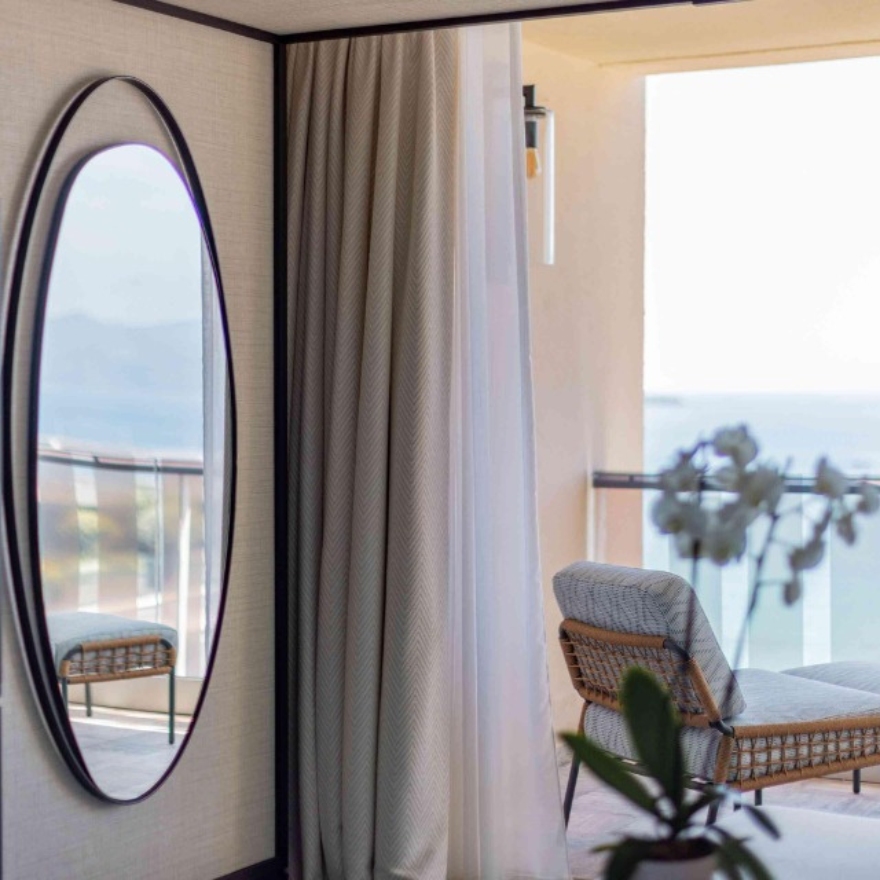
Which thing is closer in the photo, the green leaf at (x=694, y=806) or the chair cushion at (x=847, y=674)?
the green leaf at (x=694, y=806)

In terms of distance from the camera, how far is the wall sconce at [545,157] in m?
4.42

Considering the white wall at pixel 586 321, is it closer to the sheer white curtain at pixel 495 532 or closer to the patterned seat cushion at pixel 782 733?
the patterned seat cushion at pixel 782 733

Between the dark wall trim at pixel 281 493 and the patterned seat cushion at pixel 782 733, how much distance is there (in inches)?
33.4

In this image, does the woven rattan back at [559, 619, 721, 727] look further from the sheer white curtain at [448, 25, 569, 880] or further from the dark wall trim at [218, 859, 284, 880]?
the dark wall trim at [218, 859, 284, 880]

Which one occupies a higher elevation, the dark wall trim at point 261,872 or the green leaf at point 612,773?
the green leaf at point 612,773

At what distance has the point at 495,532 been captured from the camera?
3389 mm

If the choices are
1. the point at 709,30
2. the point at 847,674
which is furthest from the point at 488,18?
the point at 847,674

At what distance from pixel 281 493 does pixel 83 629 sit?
0.72 metres

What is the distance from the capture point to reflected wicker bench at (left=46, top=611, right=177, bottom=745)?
109 inches

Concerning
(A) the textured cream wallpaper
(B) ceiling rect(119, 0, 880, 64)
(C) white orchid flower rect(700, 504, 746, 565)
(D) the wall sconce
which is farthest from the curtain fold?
(C) white orchid flower rect(700, 504, 746, 565)

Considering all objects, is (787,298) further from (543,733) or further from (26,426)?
(26,426)

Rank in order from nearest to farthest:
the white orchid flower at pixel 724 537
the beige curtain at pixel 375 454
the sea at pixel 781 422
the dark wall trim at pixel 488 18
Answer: the white orchid flower at pixel 724 537 < the dark wall trim at pixel 488 18 < the beige curtain at pixel 375 454 < the sea at pixel 781 422

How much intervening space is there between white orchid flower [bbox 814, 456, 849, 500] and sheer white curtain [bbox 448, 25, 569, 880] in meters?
2.00

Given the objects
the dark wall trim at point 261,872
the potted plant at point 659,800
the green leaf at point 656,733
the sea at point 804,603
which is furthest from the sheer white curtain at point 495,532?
the green leaf at point 656,733
